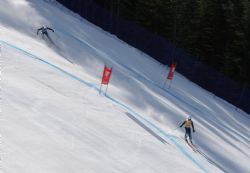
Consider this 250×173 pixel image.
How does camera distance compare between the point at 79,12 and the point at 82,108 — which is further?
the point at 79,12

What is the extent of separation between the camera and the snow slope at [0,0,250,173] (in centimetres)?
1162

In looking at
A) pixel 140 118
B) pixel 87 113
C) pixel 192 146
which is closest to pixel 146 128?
pixel 140 118

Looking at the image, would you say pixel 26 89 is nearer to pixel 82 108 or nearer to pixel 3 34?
pixel 82 108

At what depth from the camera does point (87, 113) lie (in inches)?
600

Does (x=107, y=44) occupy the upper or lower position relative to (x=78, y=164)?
upper

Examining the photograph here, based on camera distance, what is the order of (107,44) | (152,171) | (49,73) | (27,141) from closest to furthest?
(27,141) → (152,171) → (49,73) → (107,44)

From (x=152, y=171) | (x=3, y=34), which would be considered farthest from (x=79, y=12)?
(x=152, y=171)

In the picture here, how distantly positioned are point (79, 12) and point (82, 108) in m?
20.4

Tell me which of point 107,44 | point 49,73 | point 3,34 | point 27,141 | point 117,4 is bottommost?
point 27,141

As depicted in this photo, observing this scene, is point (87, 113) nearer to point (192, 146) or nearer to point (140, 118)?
point (140, 118)

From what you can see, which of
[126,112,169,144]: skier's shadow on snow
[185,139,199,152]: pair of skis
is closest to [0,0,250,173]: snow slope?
[126,112,169,144]: skier's shadow on snow

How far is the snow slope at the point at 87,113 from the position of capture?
11625mm

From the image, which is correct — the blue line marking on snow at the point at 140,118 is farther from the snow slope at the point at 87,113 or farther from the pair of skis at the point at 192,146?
the pair of skis at the point at 192,146

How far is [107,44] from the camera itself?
29.8 m
